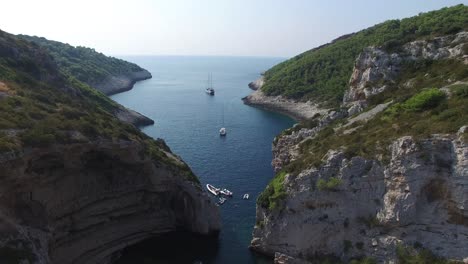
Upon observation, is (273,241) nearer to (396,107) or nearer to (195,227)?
(195,227)

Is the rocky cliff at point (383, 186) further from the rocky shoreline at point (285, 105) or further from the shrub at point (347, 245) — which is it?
the rocky shoreline at point (285, 105)

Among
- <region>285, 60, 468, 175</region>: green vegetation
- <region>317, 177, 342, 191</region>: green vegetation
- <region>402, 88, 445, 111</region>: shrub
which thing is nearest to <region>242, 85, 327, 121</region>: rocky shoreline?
<region>285, 60, 468, 175</region>: green vegetation

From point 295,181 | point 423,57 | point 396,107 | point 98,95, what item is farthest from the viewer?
point 98,95

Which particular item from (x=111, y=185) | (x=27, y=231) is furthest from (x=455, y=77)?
(x=27, y=231)

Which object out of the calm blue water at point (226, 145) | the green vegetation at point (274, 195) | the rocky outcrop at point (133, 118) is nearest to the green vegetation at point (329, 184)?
the green vegetation at point (274, 195)

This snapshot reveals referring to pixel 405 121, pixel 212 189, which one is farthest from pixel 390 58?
pixel 212 189

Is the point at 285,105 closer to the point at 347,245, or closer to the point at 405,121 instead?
the point at 405,121
